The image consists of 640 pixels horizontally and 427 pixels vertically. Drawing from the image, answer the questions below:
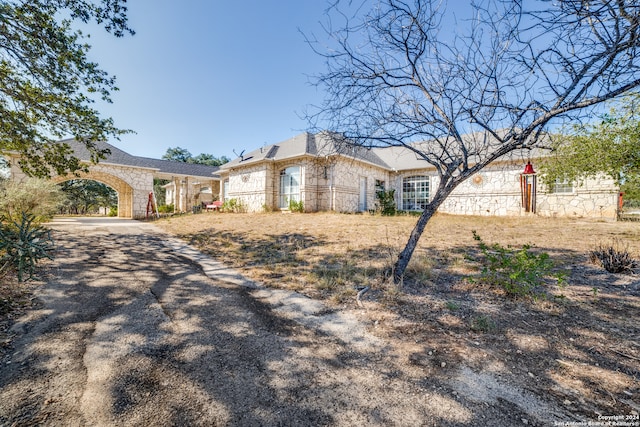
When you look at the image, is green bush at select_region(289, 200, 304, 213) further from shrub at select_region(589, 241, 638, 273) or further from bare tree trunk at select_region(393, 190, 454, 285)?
shrub at select_region(589, 241, 638, 273)

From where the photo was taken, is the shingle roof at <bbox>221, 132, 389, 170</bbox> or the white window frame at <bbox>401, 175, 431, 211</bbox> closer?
the shingle roof at <bbox>221, 132, 389, 170</bbox>

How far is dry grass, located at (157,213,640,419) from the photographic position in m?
1.98

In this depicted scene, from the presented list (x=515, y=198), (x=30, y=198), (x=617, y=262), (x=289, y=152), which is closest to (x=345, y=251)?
(x=617, y=262)

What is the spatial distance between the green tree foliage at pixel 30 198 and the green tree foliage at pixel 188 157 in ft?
115

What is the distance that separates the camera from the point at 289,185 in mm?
15203

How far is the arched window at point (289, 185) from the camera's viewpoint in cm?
1476

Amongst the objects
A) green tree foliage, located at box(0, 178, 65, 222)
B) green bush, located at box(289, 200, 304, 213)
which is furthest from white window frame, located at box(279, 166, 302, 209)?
green tree foliage, located at box(0, 178, 65, 222)

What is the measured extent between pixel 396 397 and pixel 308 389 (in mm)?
615

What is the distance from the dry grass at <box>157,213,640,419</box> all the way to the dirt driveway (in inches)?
10.7

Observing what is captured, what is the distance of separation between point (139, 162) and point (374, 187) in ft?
50.7

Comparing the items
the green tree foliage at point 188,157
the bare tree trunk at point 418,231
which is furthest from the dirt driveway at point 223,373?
the green tree foliage at point 188,157

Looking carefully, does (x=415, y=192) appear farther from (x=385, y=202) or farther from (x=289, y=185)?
(x=289, y=185)

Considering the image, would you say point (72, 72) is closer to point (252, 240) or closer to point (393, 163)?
point (252, 240)

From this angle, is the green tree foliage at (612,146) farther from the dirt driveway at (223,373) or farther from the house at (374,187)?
the dirt driveway at (223,373)
